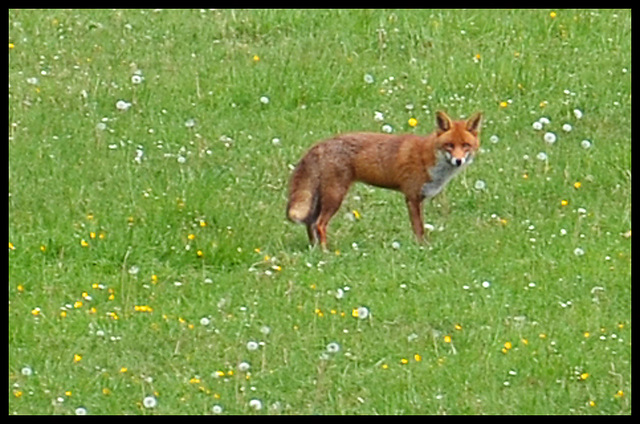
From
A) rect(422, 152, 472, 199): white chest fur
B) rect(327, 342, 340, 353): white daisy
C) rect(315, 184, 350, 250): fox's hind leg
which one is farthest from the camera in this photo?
rect(422, 152, 472, 199): white chest fur

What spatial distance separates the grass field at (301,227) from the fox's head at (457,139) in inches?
21.2

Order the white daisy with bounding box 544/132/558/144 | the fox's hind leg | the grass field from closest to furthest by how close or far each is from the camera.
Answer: the grass field
the fox's hind leg
the white daisy with bounding box 544/132/558/144

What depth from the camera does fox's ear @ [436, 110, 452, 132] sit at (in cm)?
1123

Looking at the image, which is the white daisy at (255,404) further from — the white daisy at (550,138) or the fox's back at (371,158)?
the white daisy at (550,138)

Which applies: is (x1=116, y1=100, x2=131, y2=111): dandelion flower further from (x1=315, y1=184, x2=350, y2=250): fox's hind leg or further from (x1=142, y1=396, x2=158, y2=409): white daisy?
(x1=142, y1=396, x2=158, y2=409): white daisy

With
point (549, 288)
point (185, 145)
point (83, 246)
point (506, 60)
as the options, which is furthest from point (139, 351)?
point (506, 60)

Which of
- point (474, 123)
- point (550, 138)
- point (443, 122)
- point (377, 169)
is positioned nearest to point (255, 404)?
point (377, 169)

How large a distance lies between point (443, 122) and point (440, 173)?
33 cm

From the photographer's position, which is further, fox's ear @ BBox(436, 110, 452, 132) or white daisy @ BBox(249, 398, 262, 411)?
fox's ear @ BBox(436, 110, 452, 132)

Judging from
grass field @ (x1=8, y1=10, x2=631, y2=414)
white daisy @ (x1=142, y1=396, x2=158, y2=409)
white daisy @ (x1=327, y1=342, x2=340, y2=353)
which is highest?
grass field @ (x1=8, y1=10, x2=631, y2=414)

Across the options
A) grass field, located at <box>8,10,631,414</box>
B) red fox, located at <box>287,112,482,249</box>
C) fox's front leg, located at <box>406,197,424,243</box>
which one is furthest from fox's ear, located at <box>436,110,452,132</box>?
grass field, located at <box>8,10,631,414</box>

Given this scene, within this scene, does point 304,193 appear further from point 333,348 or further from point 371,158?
point 333,348

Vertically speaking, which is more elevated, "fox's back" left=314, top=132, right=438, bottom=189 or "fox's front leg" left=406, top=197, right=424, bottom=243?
"fox's back" left=314, top=132, right=438, bottom=189

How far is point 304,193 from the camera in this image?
36.7ft
